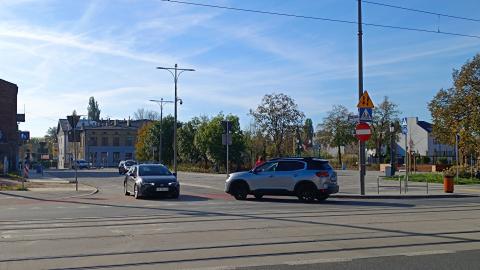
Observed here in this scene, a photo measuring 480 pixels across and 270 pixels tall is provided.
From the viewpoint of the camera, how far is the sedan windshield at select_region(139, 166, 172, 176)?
23.4 metres

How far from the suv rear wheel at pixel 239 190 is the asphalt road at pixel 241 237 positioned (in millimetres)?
4043

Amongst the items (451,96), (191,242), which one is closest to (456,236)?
(191,242)

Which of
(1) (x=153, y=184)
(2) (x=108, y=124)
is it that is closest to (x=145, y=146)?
(2) (x=108, y=124)

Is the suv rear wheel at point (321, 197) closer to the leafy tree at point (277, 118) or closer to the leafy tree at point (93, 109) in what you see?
the leafy tree at point (277, 118)

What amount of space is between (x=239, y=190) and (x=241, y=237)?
10.8m

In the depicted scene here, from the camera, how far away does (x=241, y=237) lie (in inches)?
435

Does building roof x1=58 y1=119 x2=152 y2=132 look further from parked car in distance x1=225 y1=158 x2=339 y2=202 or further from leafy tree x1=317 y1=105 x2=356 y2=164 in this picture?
parked car in distance x1=225 y1=158 x2=339 y2=202

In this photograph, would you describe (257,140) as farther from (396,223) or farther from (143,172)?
(396,223)

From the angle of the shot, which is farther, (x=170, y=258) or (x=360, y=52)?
(x=360, y=52)

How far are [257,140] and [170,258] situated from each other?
177ft

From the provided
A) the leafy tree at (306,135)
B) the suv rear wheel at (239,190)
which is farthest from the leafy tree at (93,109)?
the suv rear wheel at (239,190)

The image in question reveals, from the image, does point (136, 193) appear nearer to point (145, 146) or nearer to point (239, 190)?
point (239, 190)

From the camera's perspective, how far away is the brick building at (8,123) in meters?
52.6

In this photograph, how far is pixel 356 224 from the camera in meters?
13.0
